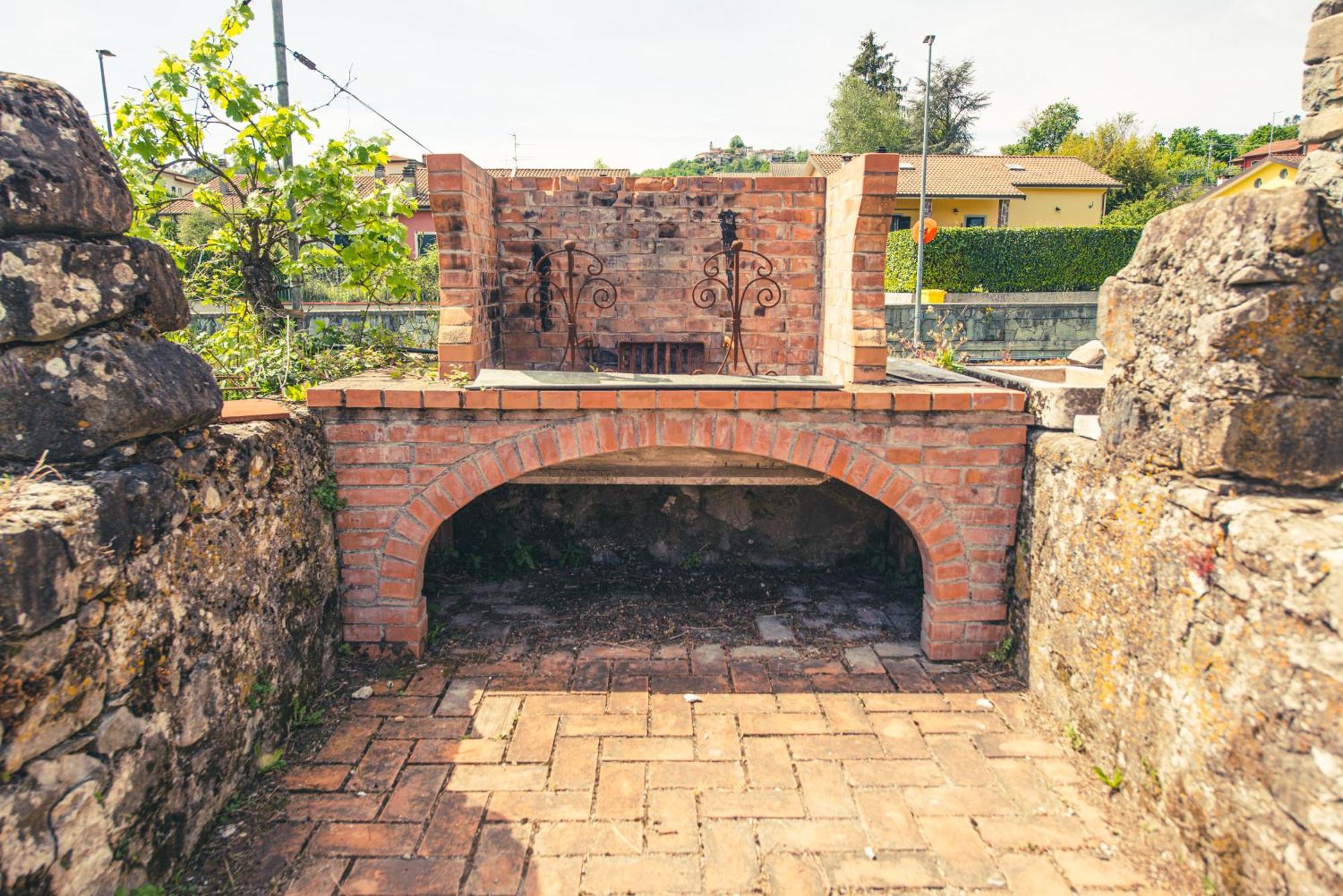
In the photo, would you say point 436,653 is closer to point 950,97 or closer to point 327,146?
point 327,146

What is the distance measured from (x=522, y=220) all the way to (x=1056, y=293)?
20.1m

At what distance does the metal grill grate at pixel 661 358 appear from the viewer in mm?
5676

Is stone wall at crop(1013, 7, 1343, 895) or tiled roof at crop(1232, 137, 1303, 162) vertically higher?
tiled roof at crop(1232, 137, 1303, 162)

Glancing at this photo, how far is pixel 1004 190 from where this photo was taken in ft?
107

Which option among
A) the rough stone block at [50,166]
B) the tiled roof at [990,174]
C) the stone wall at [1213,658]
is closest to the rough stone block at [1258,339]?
the stone wall at [1213,658]

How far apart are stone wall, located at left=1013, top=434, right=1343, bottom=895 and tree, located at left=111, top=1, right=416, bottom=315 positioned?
4.59 m

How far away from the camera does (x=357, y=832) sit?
2910 millimetres

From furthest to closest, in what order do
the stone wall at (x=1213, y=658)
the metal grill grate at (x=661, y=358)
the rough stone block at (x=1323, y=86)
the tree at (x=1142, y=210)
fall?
1. the tree at (x=1142, y=210)
2. the metal grill grate at (x=661, y=358)
3. the rough stone block at (x=1323, y=86)
4. the stone wall at (x=1213, y=658)

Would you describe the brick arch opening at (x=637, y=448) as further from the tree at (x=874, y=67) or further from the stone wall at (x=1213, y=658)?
the tree at (x=874, y=67)

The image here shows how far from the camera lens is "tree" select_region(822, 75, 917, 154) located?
4016 cm

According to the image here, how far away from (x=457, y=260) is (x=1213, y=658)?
3992 millimetres

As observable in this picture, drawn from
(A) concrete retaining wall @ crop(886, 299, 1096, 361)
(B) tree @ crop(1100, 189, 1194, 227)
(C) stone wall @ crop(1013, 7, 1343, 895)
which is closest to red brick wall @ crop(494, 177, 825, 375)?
(C) stone wall @ crop(1013, 7, 1343, 895)

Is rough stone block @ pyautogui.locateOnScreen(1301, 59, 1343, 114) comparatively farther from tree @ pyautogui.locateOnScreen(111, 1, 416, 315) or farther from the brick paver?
tree @ pyautogui.locateOnScreen(111, 1, 416, 315)

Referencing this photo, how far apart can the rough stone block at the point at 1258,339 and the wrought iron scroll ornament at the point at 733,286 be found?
295 centimetres
